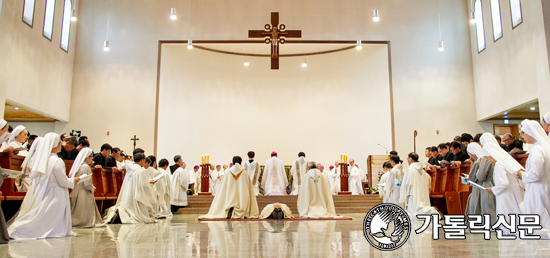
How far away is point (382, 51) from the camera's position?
587 inches

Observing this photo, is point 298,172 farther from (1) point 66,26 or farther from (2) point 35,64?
(1) point 66,26

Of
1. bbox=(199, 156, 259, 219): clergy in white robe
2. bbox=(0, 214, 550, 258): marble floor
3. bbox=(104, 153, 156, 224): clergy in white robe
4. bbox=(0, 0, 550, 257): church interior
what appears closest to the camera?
bbox=(0, 214, 550, 258): marble floor

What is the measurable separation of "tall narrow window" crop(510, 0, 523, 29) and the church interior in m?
0.03

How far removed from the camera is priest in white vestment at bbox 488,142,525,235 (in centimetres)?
459

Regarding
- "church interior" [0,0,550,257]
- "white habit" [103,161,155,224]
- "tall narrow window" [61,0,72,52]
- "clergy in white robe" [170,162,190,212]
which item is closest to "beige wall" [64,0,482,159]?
"church interior" [0,0,550,257]

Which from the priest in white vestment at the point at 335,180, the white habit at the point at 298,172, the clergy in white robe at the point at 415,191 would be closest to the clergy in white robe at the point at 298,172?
the white habit at the point at 298,172

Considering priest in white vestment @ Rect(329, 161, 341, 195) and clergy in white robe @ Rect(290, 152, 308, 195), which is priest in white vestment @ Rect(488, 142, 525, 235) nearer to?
clergy in white robe @ Rect(290, 152, 308, 195)

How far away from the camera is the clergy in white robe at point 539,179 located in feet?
13.9

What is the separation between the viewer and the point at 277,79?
16.6 meters

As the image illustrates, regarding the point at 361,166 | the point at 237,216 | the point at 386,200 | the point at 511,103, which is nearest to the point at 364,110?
the point at 361,166

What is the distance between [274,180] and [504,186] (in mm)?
7335

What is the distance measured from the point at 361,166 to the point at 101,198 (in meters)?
10.1

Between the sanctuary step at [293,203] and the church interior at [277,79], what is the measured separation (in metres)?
0.05

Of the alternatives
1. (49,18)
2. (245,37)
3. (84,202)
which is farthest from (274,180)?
(49,18)
